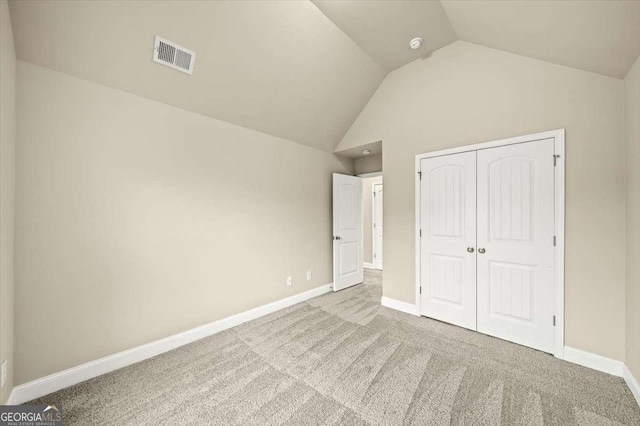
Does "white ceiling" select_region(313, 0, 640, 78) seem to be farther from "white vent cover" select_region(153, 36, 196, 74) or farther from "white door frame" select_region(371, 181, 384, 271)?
"white door frame" select_region(371, 181, 384, 271)

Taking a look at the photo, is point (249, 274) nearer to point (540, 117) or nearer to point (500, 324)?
point (500, 324)

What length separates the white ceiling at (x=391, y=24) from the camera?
221cm

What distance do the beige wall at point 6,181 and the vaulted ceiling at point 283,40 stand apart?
227 millimetres

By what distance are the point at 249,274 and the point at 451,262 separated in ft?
8.12

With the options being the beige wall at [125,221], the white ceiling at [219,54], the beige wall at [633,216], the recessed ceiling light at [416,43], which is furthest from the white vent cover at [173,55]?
the beige wall at [633,216]

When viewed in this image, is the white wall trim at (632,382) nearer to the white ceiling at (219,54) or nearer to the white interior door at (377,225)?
the white ceiling at (219,54)

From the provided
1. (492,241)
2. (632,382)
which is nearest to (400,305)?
(492,241)

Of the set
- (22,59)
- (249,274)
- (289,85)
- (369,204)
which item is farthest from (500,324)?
(22,59)

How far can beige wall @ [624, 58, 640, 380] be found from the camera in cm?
173

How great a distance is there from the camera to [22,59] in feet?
5.43

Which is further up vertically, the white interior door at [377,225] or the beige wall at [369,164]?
the beige wall at [369,164]

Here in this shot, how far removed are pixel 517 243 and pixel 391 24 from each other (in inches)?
102

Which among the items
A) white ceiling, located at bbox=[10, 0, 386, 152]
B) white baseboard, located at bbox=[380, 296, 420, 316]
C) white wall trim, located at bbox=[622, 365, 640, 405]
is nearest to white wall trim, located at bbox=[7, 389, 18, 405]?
white ceiling, located at bbox=[10, 0, 386, 152]

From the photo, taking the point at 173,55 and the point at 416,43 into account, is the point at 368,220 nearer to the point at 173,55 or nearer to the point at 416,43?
the point at 416,43
